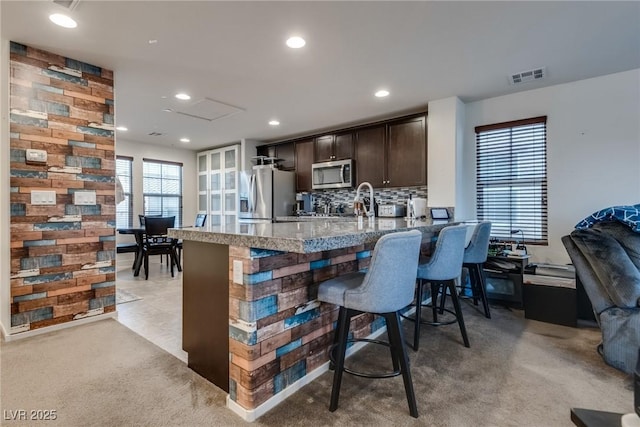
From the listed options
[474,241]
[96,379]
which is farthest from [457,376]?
[96,379]

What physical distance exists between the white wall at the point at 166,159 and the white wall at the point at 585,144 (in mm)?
6209

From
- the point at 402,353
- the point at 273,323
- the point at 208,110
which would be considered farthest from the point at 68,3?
the point at 402,353

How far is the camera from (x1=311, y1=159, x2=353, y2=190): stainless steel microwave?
495 cm

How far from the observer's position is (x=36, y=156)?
2.65m

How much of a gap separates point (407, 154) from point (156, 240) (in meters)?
4.02

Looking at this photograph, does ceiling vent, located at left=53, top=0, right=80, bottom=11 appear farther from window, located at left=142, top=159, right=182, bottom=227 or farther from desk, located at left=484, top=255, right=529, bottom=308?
window, located at left=142, top=159, right=182, bottom=227

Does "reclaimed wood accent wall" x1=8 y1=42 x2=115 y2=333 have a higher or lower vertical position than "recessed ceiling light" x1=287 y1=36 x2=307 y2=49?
lower

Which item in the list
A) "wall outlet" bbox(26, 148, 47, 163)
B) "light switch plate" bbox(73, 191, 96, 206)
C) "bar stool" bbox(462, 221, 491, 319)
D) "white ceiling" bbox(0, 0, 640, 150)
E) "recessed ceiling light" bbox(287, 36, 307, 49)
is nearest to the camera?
"white ceiling" bbox(0, 0, 640, 150)

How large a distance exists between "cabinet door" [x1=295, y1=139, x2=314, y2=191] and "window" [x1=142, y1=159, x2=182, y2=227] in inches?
113

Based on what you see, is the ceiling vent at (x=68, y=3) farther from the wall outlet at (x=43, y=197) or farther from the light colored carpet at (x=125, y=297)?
the light colored carpet at (x=125, y=297)

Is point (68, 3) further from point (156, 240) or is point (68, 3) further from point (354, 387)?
point (156, 240)

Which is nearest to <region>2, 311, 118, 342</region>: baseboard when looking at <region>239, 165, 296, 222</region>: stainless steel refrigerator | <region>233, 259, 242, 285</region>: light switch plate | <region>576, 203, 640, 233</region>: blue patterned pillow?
<region>233, 259, 242, 285</region>: light switch plate

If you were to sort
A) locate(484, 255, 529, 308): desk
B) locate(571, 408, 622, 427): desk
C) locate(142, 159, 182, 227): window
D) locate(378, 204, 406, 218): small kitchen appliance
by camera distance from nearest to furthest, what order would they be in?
locate(571, 408, 622, 427): desk → locate(484, 255, 529, 308): desk → locate(378, 204, 406, 218): small kitchen appliance → locate(142, 159, 182, 227): window

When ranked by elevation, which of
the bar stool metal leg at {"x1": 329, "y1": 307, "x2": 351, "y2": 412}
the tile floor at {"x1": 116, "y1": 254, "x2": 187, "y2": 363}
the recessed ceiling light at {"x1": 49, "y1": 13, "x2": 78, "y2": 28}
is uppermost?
the recessed ceiling light at {"x1": 49, "y1": 13, "x2": 78, "y2": 28}
